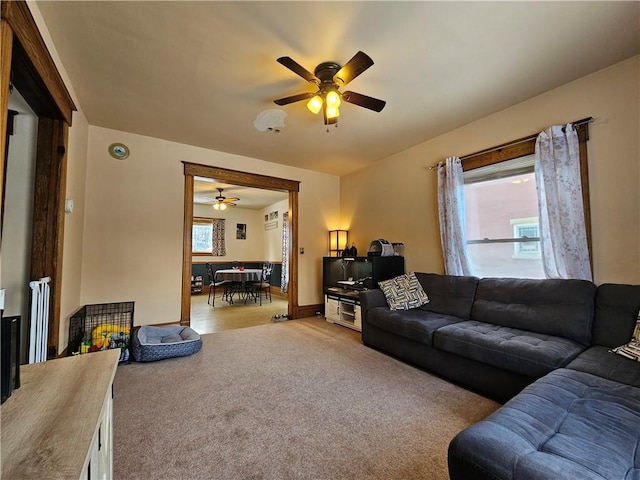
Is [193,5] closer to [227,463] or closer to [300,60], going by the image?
[300,60]

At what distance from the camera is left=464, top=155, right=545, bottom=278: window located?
9.43ft

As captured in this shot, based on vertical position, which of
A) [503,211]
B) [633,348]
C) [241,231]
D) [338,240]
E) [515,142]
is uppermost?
[515,142]

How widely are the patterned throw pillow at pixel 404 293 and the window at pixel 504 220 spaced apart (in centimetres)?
70

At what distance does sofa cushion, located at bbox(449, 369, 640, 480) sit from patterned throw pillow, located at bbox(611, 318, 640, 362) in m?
0.57

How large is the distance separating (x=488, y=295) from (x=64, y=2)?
13.4 ft

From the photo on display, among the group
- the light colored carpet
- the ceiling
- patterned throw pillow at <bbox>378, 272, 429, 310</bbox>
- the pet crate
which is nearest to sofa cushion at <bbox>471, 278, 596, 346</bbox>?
patterned throw pillow at <bbox>378, 272, 429, 310</bbox>

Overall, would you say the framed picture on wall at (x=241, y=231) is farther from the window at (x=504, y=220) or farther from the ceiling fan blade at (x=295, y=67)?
the ceiling fan blade at (x=295, y=67)

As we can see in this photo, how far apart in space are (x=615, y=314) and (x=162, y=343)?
13.2ft

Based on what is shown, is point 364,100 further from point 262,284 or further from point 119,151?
point 262,284

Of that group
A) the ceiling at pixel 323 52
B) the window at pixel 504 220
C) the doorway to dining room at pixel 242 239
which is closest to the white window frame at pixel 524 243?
the window at pixel 504 220

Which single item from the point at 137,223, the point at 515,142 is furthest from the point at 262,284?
the point at 515,142

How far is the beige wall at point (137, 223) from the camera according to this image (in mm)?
3428

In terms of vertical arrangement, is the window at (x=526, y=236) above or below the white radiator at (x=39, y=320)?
above

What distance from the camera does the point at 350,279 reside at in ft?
14.8
